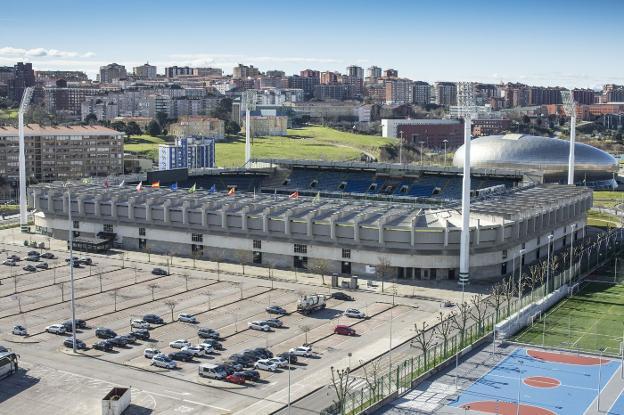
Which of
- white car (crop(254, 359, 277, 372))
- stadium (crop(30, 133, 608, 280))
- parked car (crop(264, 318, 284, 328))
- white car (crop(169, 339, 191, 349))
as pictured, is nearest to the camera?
white car (crop(254, 359, 277, 372))

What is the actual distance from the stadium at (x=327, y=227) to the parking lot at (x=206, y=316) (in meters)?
6.79

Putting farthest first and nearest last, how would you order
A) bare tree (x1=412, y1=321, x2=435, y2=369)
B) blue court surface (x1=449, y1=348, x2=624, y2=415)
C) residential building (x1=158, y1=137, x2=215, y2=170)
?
residential building (x1=158, y1=137, x2=215, y2=170), bare tree (x1=412, y1=321, x2=435, y2=369), blue court surface (x1=449, y1=348, x2=624, y2=415)

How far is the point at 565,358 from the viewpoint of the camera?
195 feet

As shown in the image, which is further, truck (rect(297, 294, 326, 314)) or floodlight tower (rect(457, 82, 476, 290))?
floodlight tower (rect(457, 82, 476, 290))

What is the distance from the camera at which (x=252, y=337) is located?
6419cm

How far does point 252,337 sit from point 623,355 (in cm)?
2662

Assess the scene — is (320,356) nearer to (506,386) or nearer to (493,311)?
(506,386)

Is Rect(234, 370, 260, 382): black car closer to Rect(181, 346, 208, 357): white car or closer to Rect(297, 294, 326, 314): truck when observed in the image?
Rect(181, 346, 208, 357): white car

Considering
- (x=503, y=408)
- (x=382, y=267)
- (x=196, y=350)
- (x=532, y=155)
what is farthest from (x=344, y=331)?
(x=532, y=155)

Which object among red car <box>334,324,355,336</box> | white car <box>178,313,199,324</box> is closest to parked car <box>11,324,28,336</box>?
white car <box>178,313,199,324</box>

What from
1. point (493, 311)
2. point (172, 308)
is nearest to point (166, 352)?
point (172, 308)

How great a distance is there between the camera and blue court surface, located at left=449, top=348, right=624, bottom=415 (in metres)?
49.7

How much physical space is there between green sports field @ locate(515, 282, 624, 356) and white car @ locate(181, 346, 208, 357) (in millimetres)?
23555

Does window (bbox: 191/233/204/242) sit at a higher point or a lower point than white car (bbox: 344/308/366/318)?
higher
